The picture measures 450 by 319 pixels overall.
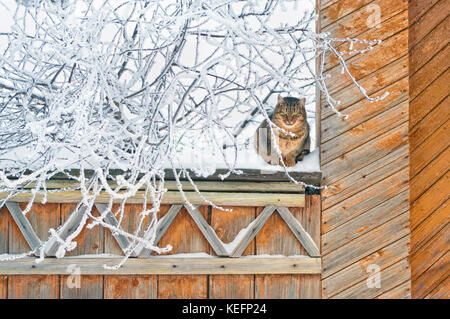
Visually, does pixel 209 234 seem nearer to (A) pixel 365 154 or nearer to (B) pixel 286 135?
(B) pixel 286 135

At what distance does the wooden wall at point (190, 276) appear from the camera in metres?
2.92

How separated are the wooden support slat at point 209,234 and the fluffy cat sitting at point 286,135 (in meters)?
0.58

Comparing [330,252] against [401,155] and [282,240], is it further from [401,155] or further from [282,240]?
[401,155]

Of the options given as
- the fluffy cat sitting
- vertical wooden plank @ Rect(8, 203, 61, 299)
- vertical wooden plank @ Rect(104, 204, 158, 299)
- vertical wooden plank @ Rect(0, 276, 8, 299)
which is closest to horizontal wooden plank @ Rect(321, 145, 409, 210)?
the fluffy cat sitting

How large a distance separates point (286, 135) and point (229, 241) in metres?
0.81

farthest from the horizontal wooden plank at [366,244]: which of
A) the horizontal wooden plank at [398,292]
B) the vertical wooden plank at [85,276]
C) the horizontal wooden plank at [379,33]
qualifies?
the vertical wooden plank at [85,276]

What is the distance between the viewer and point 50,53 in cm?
189

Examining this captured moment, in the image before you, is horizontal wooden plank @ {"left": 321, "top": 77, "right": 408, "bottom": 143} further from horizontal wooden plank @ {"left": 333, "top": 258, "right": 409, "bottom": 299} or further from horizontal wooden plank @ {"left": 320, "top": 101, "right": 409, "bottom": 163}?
horizontal wooden plank @ {"left": 333, "top": 258, "right": 409, "bottom": 299}

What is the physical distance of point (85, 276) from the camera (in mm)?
2947

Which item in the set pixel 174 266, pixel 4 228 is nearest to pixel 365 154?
pixel 174 266

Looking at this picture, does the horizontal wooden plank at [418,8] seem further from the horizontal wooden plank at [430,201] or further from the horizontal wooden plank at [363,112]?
the horizontal wooden plank at [430,201]

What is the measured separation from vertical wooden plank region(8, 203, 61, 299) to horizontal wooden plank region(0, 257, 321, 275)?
71 mm
